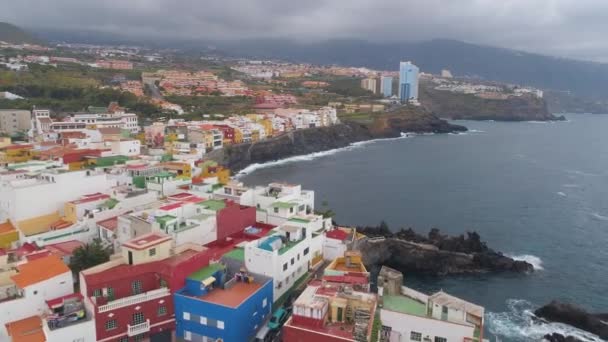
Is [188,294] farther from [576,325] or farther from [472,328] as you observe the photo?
[576,325]

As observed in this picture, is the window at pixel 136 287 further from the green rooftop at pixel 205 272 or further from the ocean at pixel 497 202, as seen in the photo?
the ocean at pixel 497 202

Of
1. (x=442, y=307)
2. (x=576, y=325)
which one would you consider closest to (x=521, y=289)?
(x=576, y=325)

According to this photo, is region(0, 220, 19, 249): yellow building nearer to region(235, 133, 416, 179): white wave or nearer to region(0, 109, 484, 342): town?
region(0, 109, 484, 342): town

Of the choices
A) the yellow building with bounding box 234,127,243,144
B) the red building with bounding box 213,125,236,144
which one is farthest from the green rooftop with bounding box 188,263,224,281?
the yellow building with bounding box 234,127,243,144

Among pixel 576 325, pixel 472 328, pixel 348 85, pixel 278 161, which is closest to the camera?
pixel 472 328

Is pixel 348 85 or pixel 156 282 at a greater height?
pixel 348 85

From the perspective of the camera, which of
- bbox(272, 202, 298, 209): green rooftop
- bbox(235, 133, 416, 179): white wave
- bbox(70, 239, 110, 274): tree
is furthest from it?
bbox(235, 133, 416, 179): white wave
